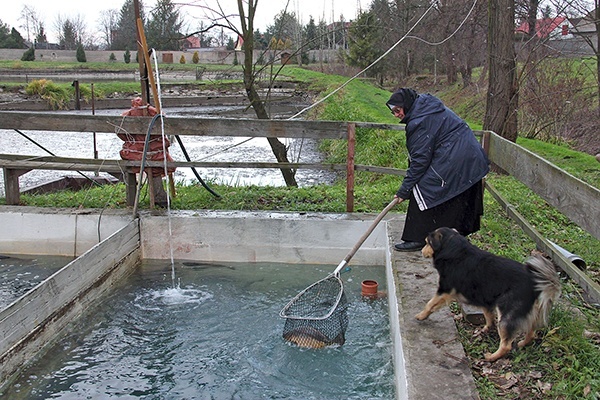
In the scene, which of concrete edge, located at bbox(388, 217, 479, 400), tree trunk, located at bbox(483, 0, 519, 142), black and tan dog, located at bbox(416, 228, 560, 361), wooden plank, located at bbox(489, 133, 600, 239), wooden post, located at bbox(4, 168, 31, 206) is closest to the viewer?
concrete edge, located at bbox(388, 217, 479, 400)

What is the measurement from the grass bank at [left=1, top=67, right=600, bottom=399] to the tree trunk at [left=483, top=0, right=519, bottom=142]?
1437mm

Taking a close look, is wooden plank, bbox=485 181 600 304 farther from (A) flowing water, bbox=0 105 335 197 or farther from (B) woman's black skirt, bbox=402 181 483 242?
(A) flowing water, bbox=0 105 335 197

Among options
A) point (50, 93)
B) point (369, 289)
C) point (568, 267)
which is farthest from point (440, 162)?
point (50, 93)

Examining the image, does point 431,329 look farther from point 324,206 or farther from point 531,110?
point 531,110

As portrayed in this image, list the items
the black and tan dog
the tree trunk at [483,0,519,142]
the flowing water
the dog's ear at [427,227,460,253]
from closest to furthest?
1. the black and tan dog
2. the dog's ear at [427,227,460,253]
3. the tree trunk at [483,0,519,142]
4. the flowing water

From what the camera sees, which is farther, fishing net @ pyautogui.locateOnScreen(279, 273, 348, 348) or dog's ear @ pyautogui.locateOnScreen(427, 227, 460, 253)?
fishing net @ pyautogui.locateOnScreen(279, 273, 348, 348)

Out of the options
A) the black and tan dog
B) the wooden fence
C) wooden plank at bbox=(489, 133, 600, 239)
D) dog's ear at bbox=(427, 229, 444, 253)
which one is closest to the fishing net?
the black and tan dog

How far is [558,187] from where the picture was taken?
14.8 ft

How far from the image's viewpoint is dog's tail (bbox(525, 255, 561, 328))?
3645 millimetres

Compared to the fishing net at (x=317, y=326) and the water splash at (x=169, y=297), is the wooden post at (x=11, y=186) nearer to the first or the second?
the water splash at (x=169, y=297)

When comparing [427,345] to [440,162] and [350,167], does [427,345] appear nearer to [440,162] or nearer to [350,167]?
[440,162]

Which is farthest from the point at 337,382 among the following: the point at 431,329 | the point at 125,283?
the point at 125,283

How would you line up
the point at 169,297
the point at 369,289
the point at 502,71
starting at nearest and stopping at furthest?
the point at 369,289
the point at 169,297
the point at 502,71

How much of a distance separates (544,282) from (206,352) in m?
2.88
